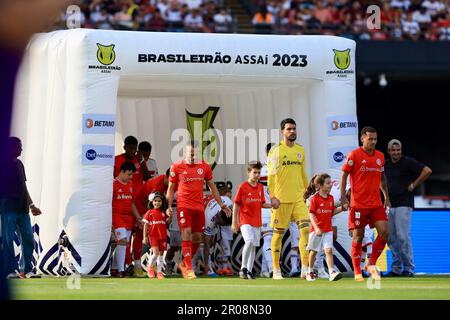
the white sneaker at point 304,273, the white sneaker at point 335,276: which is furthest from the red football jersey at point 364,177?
the white sneaker at point 304,273

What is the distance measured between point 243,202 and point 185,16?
46.4 feet

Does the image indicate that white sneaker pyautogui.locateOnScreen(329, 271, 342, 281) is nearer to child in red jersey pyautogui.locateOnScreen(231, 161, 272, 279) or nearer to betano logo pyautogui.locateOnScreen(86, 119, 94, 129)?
child in red jersey pyautogui.locateOnScreen(231, 161, 272, 279)

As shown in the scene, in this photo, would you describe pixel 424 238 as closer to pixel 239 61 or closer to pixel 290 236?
pixel 290 236

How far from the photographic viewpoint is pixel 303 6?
2973 centimetres

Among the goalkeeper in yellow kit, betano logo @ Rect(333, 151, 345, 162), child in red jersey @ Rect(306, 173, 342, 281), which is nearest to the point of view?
child in red jersey @ Rect(306, 173, 342, 281)

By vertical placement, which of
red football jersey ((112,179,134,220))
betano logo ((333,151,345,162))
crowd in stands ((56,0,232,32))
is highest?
crowd in stands ((56,0,232,32))

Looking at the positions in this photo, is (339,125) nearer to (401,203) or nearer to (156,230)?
(401,203)

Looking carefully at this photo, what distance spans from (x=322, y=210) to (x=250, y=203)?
1337 millimetres

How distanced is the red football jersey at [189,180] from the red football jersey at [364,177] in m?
2.29

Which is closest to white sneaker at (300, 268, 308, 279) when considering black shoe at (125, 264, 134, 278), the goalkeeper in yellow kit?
the goalkeeper in yellow kit

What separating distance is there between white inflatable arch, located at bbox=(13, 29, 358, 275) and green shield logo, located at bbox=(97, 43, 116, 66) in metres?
0.01

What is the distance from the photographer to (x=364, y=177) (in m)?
13.2

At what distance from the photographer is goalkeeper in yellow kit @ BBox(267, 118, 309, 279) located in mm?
14133

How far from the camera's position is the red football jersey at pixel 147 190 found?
1576 centimetres
